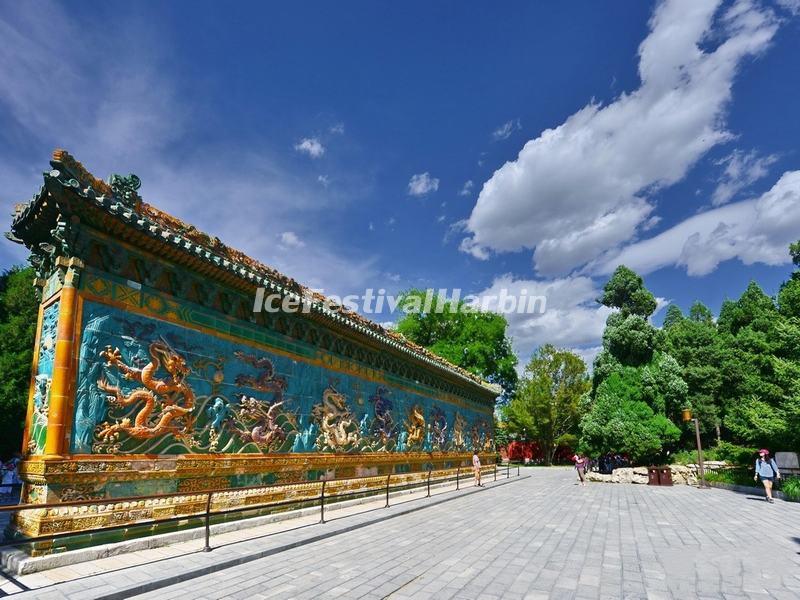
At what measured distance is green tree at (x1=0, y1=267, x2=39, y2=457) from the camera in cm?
1783

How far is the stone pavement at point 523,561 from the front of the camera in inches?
205

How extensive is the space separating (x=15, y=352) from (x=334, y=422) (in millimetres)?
15635

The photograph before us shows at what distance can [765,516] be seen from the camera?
418 inches

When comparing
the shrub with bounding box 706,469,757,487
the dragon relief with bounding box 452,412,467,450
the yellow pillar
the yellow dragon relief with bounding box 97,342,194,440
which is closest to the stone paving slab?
the yellow pillar

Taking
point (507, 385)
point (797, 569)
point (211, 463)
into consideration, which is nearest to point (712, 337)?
point (507, 385)

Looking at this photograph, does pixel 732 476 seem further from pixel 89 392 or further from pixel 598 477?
pixel 89 392

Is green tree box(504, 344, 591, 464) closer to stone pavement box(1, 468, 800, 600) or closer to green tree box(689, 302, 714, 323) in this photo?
green tree box(689, 302, 714, 323)

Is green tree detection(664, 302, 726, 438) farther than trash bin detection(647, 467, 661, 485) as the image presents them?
Yes

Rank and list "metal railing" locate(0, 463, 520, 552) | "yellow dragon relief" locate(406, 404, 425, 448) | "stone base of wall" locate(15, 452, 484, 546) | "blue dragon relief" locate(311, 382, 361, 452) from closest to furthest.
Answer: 1. "metal railing" locate(0, 463, 520, 552)
2. "stone base of wall" locate(15, 452, 484, 546)
3. "blue dragon relief" locate(311, 382, 361, 452)
4. "yellow dragon relief" locate(406, 404, 425, 448)

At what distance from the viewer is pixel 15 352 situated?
19031mm

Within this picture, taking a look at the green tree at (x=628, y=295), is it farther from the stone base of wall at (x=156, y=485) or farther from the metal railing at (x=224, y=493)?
the stone base of wall at (x=156, y=485)

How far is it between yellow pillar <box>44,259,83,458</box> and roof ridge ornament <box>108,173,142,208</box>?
4.21ft

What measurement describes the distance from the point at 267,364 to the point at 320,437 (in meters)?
2.50

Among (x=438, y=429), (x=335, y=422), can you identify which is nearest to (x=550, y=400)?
(x=438, y=429)
